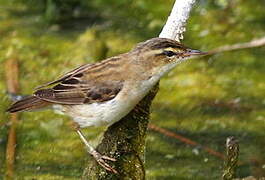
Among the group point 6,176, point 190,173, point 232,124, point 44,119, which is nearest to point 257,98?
point 232,124

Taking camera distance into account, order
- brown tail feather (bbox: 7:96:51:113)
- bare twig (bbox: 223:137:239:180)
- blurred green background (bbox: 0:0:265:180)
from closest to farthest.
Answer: bare twig (bbox: 223:137:239:180)
brown tail feather (bbox: 7:96:51:113)
blurred green background (bbox: 0:0:265:180)

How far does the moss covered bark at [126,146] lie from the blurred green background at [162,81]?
0.47 meters

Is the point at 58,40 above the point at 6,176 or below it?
above

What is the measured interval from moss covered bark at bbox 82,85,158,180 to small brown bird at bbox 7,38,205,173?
55mm

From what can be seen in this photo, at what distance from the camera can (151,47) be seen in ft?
10.7

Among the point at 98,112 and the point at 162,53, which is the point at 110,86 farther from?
the point at 162,53

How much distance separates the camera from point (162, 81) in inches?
202

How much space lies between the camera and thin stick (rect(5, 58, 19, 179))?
4.17m

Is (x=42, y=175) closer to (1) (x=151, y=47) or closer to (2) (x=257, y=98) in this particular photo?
(1) (x=151, y=47)

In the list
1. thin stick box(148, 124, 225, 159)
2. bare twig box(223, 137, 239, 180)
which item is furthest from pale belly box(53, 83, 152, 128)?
thin stick box(148, 124, 225, 159)

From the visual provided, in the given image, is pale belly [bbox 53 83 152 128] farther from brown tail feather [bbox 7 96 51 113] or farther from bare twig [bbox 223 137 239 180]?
bare twig [bbox 223 137 239 180]

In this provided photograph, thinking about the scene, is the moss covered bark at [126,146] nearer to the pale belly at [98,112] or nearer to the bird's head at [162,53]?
the pale belly at [98,112]

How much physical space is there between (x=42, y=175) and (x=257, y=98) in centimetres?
165

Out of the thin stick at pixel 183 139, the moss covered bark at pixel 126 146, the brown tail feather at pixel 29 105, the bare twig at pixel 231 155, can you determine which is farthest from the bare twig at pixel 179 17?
the thin stick at pixel 183 139
